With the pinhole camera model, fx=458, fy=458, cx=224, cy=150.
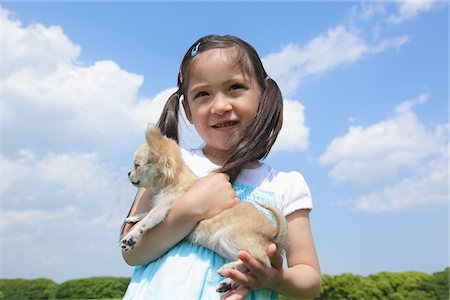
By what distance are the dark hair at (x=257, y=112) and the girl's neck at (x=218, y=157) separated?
0.07m

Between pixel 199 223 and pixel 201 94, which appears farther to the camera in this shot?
pixel 201 94

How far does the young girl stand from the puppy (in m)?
0.06

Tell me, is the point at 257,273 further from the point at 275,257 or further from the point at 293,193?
the point at 293,193

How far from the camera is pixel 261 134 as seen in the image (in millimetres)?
3191

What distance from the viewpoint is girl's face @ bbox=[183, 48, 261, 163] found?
3.11 metres

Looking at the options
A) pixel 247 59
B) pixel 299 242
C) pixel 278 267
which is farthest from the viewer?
pixel 247 59

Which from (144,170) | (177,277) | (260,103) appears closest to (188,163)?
(144,170)

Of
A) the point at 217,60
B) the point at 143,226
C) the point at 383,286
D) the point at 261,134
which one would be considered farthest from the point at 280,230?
the point at 383,286

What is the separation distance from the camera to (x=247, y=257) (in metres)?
2.50

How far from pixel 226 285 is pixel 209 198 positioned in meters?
0.53

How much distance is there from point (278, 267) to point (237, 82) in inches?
49.5

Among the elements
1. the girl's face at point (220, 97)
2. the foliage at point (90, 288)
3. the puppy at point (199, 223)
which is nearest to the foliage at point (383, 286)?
the foliage at point (90, 288)

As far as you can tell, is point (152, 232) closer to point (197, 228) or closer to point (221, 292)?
point (197, 228)

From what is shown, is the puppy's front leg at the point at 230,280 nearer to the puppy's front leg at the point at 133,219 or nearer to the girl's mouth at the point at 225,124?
the puppy's front leg at the point at 133,219
